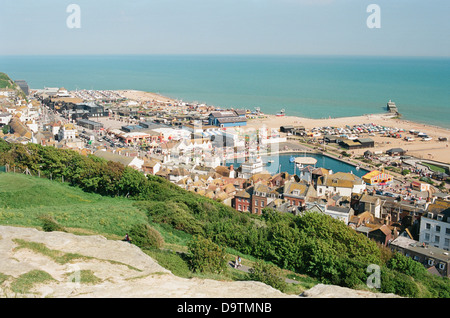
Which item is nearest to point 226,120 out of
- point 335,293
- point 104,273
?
point 104,273

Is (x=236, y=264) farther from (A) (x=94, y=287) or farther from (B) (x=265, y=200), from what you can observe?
(B) (x=265, y=200)

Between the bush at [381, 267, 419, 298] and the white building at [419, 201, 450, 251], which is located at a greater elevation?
the bush at [381, 267, 419, 298]

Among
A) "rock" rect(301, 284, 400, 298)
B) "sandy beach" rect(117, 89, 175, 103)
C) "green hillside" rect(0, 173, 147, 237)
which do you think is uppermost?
"sandy beach" rect(117, 89, 175, 103)

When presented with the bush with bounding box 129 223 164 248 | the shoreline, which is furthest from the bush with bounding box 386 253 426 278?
the shoreline

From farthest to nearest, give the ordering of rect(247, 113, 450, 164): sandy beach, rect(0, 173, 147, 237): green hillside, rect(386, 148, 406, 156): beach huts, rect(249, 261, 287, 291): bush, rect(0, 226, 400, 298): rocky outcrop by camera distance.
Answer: rect(247, 113, 450, 164): sandy beach
rect(386, 148, 406, 156): beach huts
rect(0, 173, 147, 237): green hillside
rect(249, 261, 287, 291): bush
rect(0, 226, 400, 298): rocky outcrop

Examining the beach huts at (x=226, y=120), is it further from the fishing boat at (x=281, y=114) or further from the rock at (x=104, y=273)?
the rock at (x=104, y=273)

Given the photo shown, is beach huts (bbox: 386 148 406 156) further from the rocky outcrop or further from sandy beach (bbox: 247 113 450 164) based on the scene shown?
the rocky outcrop

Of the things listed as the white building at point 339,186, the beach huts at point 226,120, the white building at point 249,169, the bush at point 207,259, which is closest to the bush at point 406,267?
the bush at point 207,259
